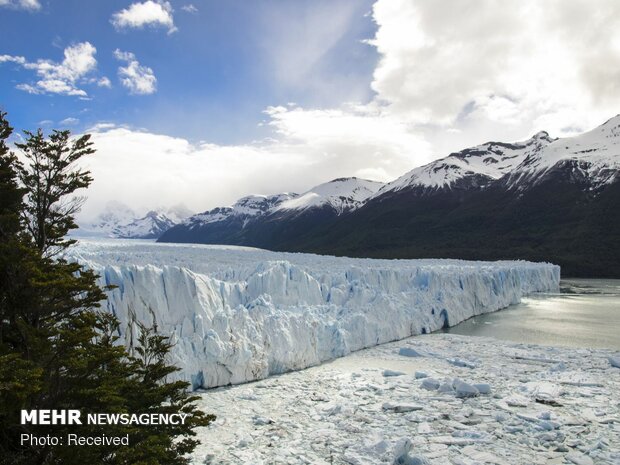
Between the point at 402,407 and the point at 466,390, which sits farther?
the point at 466,390

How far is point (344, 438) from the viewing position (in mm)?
9859

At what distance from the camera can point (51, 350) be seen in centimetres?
568

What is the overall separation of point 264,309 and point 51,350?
11.6m

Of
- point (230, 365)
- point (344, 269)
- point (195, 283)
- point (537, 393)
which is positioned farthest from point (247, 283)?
point (537, 393)

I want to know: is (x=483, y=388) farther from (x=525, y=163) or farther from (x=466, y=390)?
(x=525, y=163)

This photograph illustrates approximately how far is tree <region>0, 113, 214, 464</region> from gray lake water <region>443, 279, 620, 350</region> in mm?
20693

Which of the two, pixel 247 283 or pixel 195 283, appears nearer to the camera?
pixel 195 283

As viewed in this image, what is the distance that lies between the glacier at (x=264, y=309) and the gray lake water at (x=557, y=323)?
2.47 metres

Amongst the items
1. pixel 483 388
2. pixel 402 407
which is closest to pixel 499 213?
pixel 483 388

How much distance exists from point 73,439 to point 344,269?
68.8ft

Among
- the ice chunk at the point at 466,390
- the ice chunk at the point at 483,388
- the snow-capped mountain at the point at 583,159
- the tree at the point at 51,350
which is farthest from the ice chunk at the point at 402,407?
the snow-capped mountain at the point at 583,159

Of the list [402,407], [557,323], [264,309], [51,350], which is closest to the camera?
[51,350]

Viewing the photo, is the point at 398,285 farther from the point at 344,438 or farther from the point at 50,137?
the point at 50,137

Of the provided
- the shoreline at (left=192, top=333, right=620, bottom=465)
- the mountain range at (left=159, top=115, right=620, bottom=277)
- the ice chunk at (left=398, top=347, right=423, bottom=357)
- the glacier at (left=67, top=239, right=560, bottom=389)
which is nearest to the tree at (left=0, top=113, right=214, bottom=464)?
the shoreline at (left=192, top=333, right=620, bottom=465)
